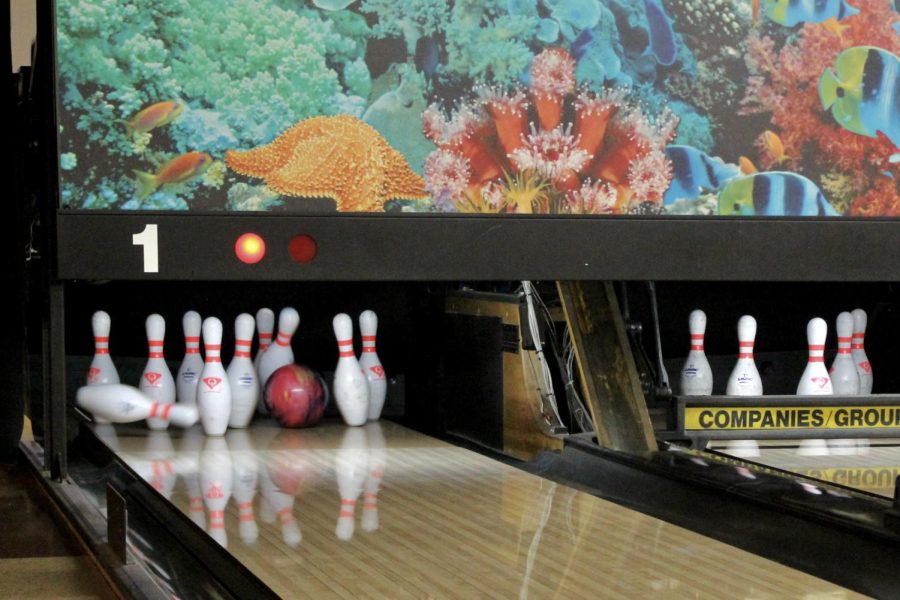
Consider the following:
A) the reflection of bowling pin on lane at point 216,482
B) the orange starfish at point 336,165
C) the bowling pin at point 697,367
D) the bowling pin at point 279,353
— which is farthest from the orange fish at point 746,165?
the bowling pin at point 279,353

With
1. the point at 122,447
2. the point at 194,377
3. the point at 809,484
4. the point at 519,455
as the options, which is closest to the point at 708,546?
the point at 809,484

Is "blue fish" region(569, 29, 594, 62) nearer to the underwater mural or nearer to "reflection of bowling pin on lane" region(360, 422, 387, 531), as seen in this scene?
the underwater mural

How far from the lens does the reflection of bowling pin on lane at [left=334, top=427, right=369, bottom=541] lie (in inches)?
96.7

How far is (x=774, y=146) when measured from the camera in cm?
267

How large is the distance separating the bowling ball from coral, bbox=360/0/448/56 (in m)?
1.54

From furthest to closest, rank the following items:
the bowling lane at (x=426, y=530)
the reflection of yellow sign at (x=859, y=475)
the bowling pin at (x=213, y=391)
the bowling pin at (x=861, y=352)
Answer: the bowling pin at (x=861, y=352) < the bowling pin at (x=213, y=391) < the reflection of yellow sign at (x=859, y=475) < the bowling lane at (x=426, y=530)

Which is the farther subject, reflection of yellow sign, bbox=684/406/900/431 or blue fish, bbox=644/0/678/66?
reflection of yellow sign, bbox=684/406/900/431

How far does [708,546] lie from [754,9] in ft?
3.50

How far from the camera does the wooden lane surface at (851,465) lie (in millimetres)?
2830

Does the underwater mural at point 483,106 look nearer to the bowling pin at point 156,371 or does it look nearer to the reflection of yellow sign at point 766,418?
the reflection of yellow sign at point 766,418

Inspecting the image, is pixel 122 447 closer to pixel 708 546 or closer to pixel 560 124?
pixel 560 124

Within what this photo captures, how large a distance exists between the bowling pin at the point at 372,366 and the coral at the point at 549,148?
152 cm

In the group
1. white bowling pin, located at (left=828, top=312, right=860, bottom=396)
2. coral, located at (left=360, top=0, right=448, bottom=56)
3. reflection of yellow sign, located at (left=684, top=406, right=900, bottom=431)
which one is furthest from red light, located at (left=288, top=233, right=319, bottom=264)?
white bowling pin, located at (left=828, top=312, right=860, bottom=396)

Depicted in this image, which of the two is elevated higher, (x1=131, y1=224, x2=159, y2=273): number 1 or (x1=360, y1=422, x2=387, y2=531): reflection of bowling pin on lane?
(x1=131, y1=224, x2=159, y2=273): number 1
